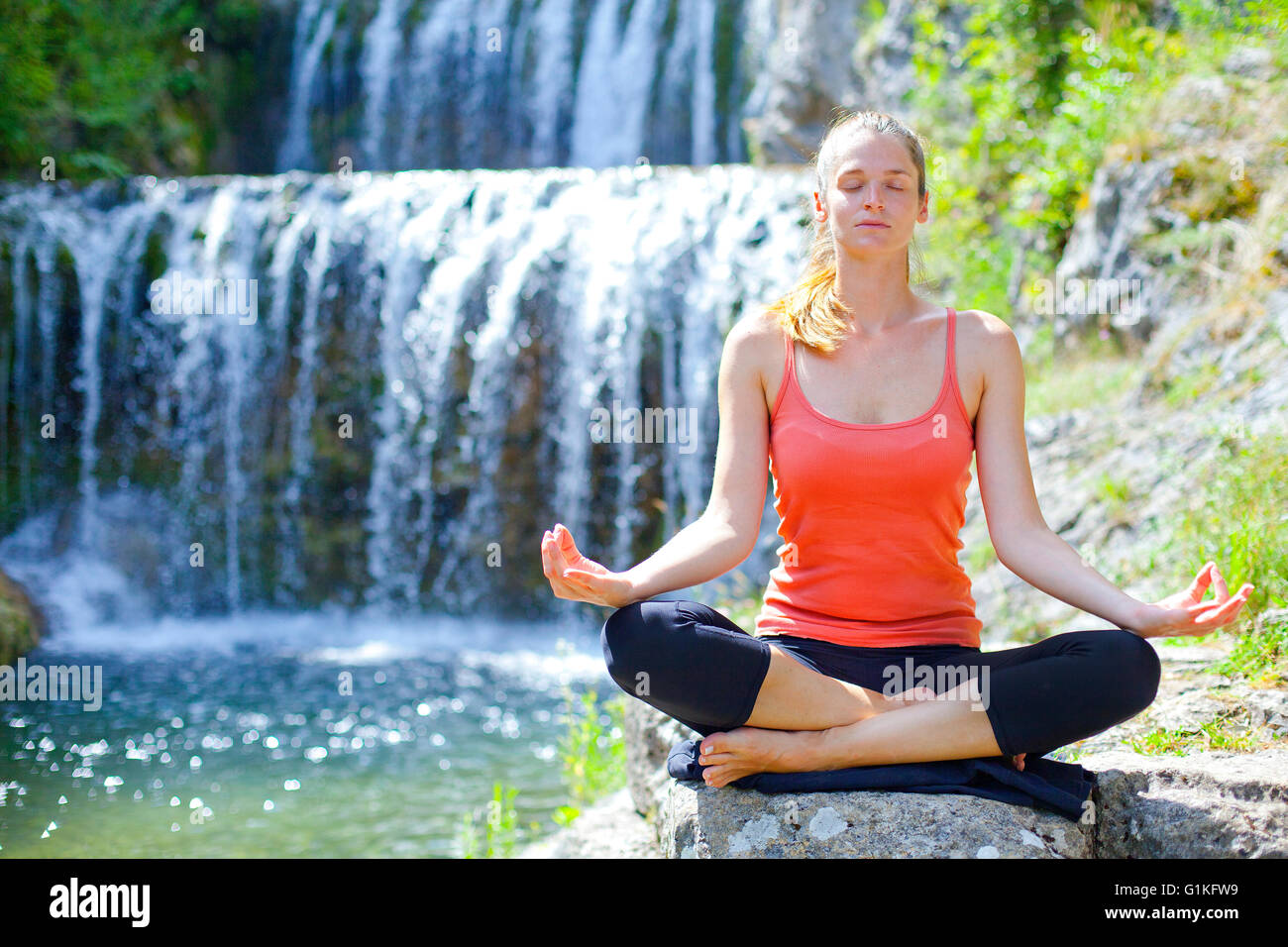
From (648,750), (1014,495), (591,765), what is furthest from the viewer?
(591,765)

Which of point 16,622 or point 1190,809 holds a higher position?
point 1190,809

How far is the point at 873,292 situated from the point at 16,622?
7255 millimetres

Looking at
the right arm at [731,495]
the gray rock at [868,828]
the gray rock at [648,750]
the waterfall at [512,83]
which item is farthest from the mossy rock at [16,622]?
the waterfall at [512,83]

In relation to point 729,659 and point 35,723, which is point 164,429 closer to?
point 35,723

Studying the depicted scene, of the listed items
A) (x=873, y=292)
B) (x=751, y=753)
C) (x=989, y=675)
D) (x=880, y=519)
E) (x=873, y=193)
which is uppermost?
(x=873, y=193)

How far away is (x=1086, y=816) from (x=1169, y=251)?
4.30 meters

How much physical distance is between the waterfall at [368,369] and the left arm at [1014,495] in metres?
6.54

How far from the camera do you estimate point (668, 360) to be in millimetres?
9078

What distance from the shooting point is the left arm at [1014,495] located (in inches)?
86.3

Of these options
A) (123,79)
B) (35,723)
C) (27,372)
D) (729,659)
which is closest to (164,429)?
(27,372)

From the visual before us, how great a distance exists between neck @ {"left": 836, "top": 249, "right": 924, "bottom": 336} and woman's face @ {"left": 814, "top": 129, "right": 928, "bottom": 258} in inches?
2.4

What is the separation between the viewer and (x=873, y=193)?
7.85 ft

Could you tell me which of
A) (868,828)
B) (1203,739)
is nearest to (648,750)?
(868,828)

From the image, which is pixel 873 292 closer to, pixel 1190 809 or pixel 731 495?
pixel 731 495
